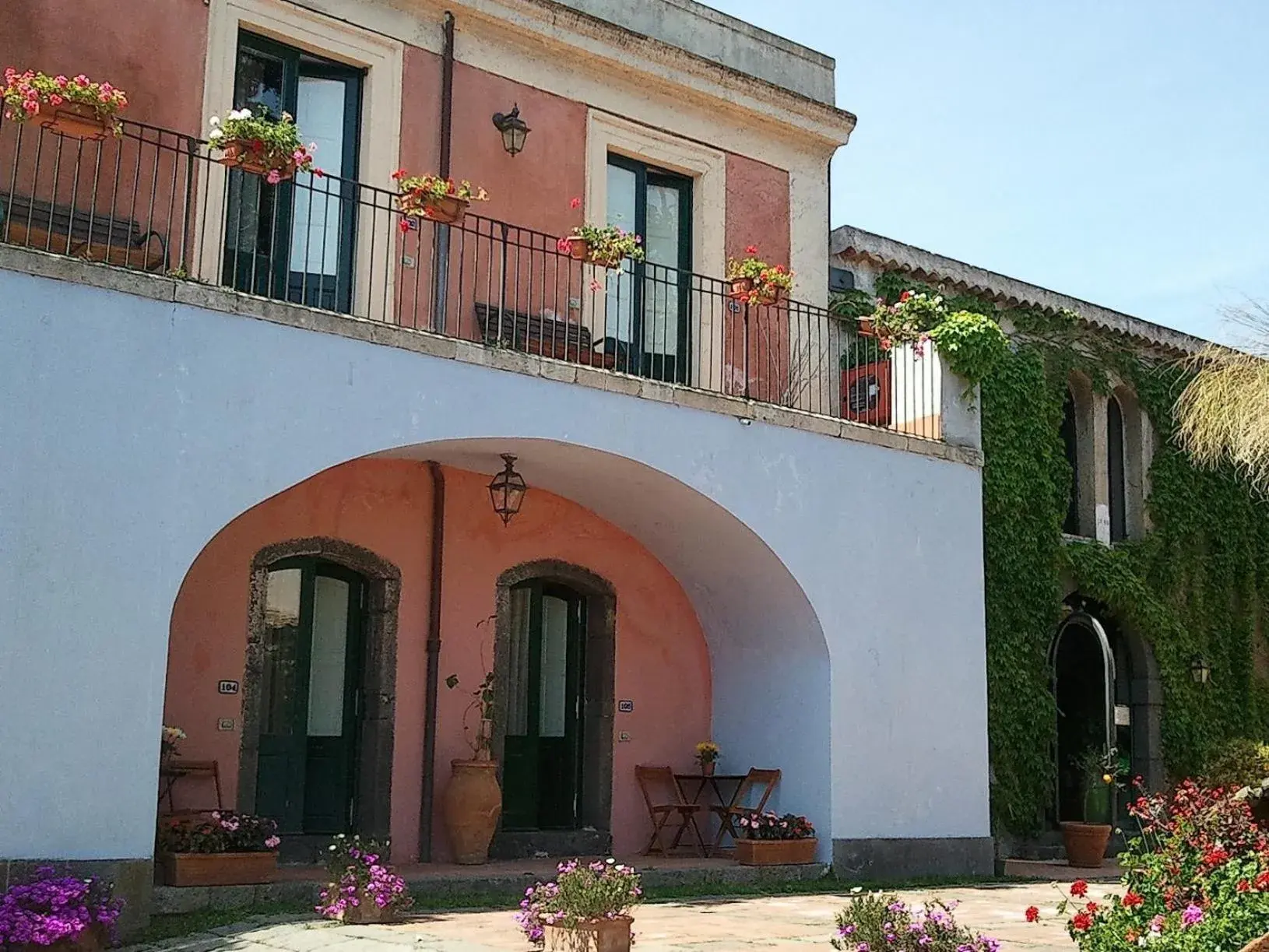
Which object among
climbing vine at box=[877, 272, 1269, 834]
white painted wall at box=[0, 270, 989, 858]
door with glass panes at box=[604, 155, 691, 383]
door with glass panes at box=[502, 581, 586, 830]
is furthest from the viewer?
climbing vine at box=[877, 272, 1269, 834]

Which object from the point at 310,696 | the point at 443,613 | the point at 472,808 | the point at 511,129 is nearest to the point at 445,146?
the point at 511,129

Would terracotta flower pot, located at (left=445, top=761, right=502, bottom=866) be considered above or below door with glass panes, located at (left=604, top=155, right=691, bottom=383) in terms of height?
below

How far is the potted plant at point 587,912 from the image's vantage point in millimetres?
7133

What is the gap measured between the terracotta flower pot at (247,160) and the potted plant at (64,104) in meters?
0.66

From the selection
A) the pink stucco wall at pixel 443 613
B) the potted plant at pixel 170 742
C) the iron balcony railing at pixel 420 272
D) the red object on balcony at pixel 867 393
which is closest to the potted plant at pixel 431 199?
the iron balcony railing at pixel 420 272

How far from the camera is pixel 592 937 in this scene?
7.12 m

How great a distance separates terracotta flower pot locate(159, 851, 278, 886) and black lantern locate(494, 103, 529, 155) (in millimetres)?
5667

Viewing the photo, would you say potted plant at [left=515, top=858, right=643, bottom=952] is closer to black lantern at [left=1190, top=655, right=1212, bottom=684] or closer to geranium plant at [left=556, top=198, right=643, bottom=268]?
geranium plant at [left=556, top=198, right=643, bottom=268]

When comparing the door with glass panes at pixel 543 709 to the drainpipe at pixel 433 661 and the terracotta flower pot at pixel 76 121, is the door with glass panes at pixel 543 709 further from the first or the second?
the terracotta flower pot at pixel 76 121

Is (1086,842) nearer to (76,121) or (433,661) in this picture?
(433,661)

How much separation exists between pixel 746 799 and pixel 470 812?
2.44 meters

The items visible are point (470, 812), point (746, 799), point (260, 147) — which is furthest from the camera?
point (746, 799)

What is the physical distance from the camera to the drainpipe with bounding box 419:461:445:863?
10.9 m

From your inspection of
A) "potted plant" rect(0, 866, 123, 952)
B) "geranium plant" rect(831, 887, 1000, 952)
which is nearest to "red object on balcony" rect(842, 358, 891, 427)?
"geranium plant" rect(831, 887, 1000, 952)
